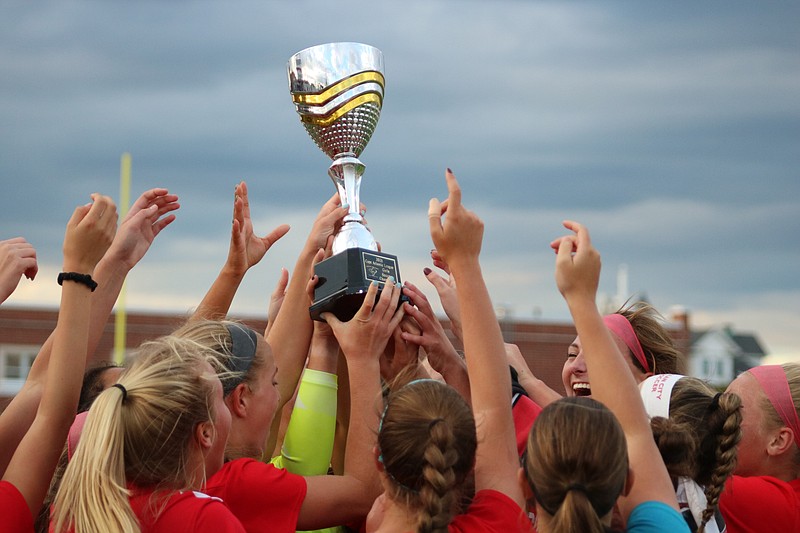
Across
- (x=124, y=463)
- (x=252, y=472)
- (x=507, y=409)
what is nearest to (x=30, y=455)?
(x=124, y=463)

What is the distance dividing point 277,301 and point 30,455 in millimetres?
1760

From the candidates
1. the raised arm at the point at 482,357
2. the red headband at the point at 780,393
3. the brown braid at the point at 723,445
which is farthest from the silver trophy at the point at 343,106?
the red headband at the point at 780,393

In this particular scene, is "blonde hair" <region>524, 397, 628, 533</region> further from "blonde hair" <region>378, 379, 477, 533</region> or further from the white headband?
the white headband

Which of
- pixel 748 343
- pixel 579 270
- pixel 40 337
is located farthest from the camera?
pixel 748 343

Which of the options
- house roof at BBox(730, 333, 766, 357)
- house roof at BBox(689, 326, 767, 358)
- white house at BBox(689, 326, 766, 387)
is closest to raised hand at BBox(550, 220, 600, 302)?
white house at BBox(689, 326, 766, 387)

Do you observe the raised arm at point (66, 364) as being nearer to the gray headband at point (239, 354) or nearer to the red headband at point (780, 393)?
the gray headband at point (239, 354)

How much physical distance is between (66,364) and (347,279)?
101 centimetres

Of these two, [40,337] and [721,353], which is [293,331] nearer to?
[40,337]

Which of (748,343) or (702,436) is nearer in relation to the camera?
(702,436)

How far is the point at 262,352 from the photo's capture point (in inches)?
130

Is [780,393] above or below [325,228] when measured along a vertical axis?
below

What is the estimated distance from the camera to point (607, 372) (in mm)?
2924

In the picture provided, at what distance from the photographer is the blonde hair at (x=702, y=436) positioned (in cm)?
315

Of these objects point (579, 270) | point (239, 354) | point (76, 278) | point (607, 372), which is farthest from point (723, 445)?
point (76, 278)
